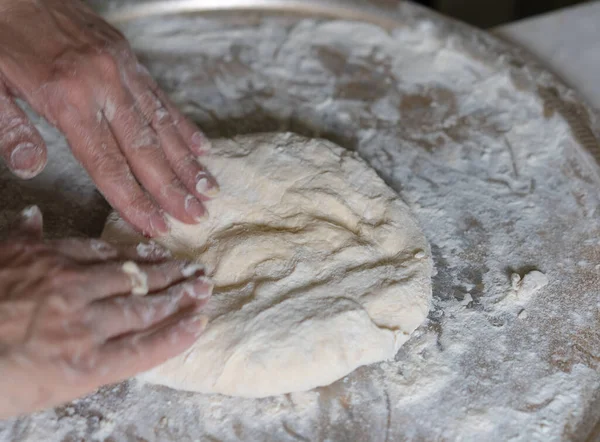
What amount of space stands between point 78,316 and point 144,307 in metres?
0.12

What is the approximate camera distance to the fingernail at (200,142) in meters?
1.52

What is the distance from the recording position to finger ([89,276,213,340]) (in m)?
1.08

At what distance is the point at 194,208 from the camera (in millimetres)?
1381

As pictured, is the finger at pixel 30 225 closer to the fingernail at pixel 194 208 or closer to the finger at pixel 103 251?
the finger at pixel 103 251

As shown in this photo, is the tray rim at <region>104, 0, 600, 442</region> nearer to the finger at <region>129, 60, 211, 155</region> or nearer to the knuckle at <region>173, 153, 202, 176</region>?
the finger at <region>129, 60, 211, 155</region>

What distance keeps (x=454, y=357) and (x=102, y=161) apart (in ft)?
2.96

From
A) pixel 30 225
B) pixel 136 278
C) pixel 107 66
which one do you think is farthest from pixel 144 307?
pixel 107 66

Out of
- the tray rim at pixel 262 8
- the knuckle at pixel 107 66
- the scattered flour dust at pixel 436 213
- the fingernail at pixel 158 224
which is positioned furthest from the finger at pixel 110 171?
the tray rim at pixel 262 8

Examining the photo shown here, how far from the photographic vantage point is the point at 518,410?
1.21 metres

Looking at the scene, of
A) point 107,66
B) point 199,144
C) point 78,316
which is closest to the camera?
point 78,316

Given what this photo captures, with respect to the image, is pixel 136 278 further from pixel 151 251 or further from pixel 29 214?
pixel 29 214

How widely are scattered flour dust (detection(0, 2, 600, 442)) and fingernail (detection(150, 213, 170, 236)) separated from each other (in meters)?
0.34

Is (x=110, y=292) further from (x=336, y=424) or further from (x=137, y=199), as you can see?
(x=336, y=424)

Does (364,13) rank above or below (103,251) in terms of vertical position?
above
